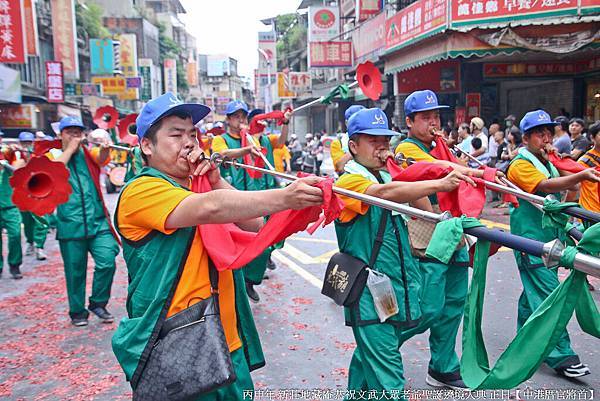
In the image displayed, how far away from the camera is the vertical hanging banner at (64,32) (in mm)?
27125

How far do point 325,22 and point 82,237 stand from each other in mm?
24301

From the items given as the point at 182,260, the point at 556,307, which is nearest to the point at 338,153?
the point at 182,260

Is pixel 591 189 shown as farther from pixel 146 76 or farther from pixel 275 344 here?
pixel 146 76

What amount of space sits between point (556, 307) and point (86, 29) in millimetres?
38208

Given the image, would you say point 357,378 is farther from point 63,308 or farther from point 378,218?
point 63,308

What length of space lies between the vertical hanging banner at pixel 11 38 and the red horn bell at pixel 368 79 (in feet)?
41.0

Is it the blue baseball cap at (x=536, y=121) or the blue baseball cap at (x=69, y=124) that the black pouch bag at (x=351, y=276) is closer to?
the blue baseball cap at (x=536, y=121)

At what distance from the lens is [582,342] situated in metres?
5.09

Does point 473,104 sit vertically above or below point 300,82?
below

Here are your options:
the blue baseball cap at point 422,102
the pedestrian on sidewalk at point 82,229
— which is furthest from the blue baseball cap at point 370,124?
the pedestrian on sidewalk at point 82,229

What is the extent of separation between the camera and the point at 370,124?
3498 mm

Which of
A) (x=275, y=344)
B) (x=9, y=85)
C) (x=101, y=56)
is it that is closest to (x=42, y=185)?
(x=275, y=344)

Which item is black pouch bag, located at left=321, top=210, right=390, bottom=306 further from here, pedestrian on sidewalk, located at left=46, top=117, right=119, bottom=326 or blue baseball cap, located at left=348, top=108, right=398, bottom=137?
pedestrian on sidewalk, located at left=46, top=117, right=119, bottom=326

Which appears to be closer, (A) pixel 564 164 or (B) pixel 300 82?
(A) pixel 564 164
